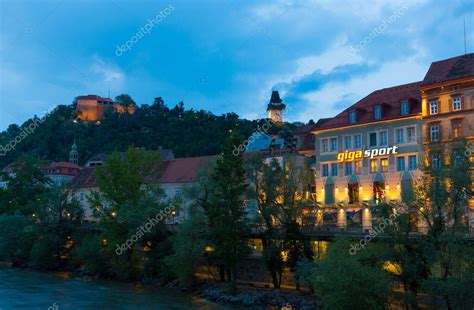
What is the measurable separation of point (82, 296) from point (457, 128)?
3672 cm

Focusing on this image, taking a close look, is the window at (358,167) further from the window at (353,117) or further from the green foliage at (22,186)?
the green foliage at (22,186)

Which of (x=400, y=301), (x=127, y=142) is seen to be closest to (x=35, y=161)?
(x=127, y=142)

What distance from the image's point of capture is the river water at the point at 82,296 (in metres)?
42.8

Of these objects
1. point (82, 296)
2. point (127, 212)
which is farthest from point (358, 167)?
point (82, 296)

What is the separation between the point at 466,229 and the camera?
33.8 meters

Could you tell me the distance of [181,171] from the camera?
79.0 metres

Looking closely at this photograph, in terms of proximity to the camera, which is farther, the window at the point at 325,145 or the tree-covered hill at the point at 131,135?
the tree-covered hill at the point at 131,135

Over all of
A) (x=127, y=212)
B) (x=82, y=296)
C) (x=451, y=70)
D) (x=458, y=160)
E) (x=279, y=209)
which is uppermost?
(x=451, y=70)

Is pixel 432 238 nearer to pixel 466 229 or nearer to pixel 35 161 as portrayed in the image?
pixel 466 229

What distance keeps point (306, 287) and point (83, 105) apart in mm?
163738

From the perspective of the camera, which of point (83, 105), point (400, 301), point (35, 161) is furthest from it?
point (83, 105)

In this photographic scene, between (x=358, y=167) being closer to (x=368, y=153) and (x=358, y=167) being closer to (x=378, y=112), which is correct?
(x=368, y=153)

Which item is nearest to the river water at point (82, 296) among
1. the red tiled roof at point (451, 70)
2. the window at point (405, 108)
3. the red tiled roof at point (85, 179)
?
the window at point (405, 108)

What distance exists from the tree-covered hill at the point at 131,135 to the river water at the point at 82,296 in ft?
236
